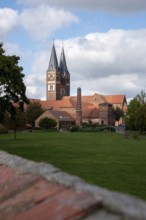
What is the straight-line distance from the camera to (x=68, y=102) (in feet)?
454

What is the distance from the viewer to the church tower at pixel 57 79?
14762 centimetres

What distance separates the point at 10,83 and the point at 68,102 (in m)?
104

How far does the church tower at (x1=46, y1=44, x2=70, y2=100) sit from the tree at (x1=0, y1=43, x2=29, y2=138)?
356 ft

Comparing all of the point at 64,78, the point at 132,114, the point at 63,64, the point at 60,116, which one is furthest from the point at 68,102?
the point at 132,114

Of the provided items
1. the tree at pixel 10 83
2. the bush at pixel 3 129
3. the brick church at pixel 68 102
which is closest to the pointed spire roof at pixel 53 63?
the brick church at pixel 68 102

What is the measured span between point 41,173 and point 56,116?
109832mm

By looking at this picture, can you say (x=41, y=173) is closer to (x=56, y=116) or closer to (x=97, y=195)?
(x=97, y=195)

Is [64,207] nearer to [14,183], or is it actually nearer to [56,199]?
[56,199]

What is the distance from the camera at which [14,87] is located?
35.0m

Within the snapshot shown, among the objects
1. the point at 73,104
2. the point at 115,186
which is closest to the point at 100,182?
the point at 115,186

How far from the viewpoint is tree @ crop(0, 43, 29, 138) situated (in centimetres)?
3312

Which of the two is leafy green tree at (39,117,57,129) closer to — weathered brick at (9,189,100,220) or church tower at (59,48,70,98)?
church tower at (59,48,70,98)

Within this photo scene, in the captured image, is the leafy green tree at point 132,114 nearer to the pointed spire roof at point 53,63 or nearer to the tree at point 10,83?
the tree at point 10,83

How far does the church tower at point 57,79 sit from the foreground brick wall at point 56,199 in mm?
142454
